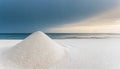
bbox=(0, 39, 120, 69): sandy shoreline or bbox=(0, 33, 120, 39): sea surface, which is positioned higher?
bbox=(0, 33, 120, 39): sea surface

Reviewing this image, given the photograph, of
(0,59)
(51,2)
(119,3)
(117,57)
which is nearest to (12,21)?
(51,2)

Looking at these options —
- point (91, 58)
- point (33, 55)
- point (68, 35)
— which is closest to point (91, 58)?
point (91, 58)

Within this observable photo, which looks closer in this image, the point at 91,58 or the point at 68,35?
the point at 91,58

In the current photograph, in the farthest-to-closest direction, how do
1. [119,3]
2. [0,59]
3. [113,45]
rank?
[119,3] → [113,45] → [0,59]

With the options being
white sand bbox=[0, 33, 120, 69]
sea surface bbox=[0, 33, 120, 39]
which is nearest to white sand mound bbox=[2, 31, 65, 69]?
white sand bbox=[0, 33, 120, 69]

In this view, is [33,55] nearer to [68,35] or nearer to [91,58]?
[91,58]

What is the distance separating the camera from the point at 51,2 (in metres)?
2.20

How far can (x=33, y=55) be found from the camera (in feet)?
2.85

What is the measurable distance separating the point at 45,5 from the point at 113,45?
131 cm

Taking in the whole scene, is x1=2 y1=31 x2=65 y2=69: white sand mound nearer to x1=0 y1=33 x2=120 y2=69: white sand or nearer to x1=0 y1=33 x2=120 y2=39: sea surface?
x1=0 y1=33 x2=120 y2=69: white sand

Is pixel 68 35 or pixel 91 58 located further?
pixel 68 35

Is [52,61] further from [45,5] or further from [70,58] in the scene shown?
[45,5]

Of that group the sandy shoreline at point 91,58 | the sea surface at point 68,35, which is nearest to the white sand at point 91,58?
the sandy shoreline at point 91,58

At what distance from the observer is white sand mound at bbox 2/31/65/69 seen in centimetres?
84
